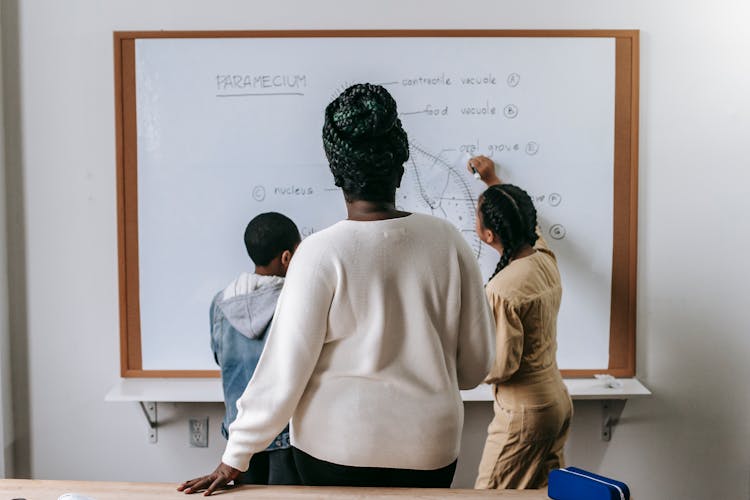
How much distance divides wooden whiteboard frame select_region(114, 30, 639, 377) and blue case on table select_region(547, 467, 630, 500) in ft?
4.06

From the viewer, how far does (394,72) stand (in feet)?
7.71

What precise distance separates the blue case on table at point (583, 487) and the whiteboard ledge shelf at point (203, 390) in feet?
3.38

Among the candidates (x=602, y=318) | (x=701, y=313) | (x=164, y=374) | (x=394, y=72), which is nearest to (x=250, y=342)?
(x=164, y=374)

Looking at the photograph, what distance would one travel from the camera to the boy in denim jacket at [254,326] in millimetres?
1844

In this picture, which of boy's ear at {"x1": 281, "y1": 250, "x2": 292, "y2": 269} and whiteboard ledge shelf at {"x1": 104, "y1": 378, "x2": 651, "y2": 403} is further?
whiteboard ledge shelf at {"x1": 104, "y1": 378, "x2": 651, "y2": 403}

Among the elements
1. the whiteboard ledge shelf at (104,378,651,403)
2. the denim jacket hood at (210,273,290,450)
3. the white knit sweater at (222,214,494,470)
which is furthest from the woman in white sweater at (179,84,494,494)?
the whiteboard ledge shelf at (104,378,651,403)

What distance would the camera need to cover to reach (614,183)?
2.36m

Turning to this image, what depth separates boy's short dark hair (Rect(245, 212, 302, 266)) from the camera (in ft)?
6.44

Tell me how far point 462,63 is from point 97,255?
1.38m

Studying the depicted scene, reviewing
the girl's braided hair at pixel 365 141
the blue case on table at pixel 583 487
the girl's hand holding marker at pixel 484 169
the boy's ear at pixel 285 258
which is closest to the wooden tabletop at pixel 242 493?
the blue case on table at pixel 583 487

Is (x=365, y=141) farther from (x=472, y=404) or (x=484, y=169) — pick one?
(x=472, y=404)

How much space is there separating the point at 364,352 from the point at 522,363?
33.8 inches

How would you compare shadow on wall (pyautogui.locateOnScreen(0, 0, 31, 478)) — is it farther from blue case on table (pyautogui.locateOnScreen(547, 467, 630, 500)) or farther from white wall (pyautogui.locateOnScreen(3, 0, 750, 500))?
blue case on table (pyautogui.locateOnScreen(547, 467, 630, 500))

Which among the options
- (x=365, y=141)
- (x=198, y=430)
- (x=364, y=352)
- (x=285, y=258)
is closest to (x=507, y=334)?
(x=285, y=258)
